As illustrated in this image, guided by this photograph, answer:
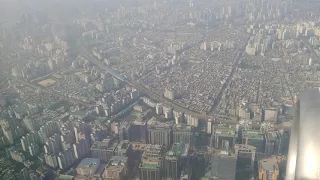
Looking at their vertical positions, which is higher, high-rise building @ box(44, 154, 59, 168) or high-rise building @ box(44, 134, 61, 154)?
high-rise building @ box(44, 134, 61, 154)

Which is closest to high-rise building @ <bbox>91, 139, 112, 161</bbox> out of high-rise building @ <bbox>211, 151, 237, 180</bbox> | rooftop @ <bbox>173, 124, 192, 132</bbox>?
rooftop @ <bbox>173, 124, 192, 132</bbox>

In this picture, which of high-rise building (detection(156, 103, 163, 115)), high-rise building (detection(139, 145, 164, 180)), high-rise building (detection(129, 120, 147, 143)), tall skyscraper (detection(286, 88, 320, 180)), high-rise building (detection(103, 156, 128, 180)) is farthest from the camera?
high-rise building (detection(156, 103, 163, 115))

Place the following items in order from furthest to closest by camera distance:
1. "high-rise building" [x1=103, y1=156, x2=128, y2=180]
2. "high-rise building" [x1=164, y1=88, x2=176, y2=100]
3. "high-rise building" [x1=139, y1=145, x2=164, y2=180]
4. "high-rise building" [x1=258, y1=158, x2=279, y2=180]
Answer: "high-rise building" [x1=164, y1=88, x2=176, y2=100]
"high-rise building" [x1=103, y1=156, x2=128, y2=180]
"high-rise building" [x1=139, y1=145, x2=164, y2=180]
"high-rise building" [x1=258, y1=158, x2=279, y2=180]

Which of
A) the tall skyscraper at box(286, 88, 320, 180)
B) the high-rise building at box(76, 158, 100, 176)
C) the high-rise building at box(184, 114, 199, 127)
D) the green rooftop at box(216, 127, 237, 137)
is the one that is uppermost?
the tall skyscraper at box(286, 88, 320, 180)

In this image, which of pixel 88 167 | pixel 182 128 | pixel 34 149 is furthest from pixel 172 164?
pixel 34 149

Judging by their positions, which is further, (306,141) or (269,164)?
(269,164)

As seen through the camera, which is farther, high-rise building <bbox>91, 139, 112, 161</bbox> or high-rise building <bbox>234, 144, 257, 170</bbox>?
high-rise building <bbox>91, 139, 112, 161</bbox>

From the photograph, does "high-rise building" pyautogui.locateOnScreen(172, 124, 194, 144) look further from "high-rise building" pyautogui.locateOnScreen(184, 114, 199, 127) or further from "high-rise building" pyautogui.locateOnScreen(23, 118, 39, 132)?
"high-rise building" pyautogui.locateOnScreen(23, 118, 39, 132)

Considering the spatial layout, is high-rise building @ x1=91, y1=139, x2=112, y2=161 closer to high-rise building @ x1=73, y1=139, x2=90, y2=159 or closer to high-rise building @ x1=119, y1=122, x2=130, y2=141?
high-rise building @ x1=73, y1=139, x2=90, y2=159

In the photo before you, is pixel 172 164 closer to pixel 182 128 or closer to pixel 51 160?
pixel 182 128
